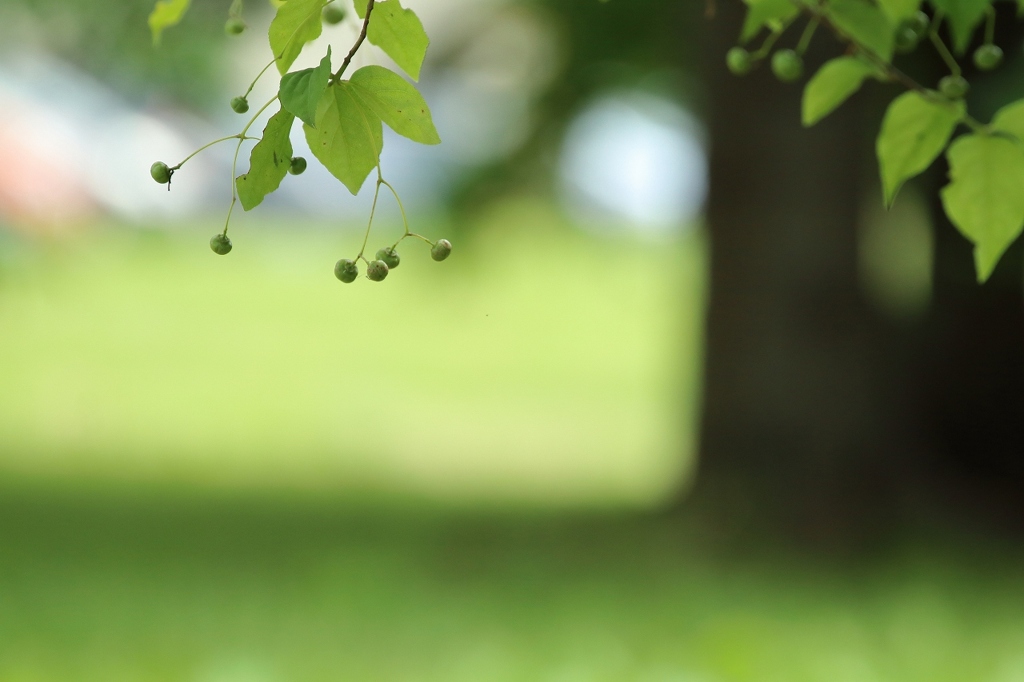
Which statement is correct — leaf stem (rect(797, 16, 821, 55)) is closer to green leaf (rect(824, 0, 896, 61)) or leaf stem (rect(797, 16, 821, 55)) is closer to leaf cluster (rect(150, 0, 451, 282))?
green leaf (rect(824, 0, 896, 61))

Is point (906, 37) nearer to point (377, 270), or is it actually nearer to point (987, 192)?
point (987, 192)

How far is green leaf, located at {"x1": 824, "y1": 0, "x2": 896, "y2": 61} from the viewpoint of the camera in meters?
0.96

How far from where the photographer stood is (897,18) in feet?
3.32

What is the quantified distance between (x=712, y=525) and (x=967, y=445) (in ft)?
4.39

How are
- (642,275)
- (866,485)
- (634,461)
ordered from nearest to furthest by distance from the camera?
(866,485), (634,461), (642,275)

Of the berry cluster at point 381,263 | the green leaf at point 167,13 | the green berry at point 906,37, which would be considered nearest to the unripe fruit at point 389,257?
the berry cluster at point 381,263

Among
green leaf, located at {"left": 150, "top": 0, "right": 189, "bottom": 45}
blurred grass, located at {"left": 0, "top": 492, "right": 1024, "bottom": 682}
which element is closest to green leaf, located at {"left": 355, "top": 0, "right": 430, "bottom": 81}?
green leaf, located at {"left": 150, "top": 0, "right": 189, "bottom": 45}

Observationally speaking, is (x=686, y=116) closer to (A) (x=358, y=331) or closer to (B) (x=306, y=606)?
(B) (x=306, y=606)

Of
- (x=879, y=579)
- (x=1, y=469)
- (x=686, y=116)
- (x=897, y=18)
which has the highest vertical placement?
(x=686, y=116)

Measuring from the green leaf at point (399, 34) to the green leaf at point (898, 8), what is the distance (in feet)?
1.40

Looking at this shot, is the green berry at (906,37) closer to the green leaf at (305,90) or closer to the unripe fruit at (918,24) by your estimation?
the unripe fruit at (918,24)

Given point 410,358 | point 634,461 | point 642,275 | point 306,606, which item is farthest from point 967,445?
point 642,275

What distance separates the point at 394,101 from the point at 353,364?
8022mm

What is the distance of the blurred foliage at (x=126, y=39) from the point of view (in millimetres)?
4461
